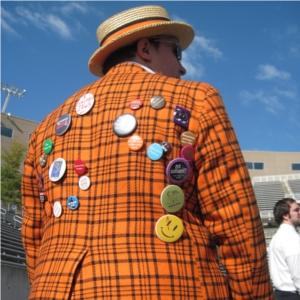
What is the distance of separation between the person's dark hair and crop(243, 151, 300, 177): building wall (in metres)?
55.6

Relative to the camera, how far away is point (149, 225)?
1.59m

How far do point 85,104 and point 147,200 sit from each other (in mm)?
491

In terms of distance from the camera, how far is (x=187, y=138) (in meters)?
1.69

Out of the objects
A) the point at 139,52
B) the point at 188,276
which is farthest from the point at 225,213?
the point at 139,52

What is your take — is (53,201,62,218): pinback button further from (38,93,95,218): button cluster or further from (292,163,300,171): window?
(292,163,300,171): window

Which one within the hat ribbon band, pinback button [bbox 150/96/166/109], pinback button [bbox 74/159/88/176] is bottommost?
pinback button [bbox 74/159/88/176]

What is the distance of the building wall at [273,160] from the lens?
186 ft

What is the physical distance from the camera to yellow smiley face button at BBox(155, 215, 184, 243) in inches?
62.1

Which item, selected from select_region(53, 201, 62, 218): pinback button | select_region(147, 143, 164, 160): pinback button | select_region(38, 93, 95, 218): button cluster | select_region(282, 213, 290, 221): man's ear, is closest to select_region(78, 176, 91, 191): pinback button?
select_region(38, 93, 95, 218): button cluster

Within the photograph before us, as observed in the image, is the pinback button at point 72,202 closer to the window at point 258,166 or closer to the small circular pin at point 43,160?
the small circular pin at point 43,160

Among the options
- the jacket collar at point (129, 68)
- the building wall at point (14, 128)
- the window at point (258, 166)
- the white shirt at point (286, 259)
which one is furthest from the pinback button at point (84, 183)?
the window at point (258, 166)

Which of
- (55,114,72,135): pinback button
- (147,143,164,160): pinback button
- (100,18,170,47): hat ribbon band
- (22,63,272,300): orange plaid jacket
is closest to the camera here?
(22,63,272,300): orange plaid jacket

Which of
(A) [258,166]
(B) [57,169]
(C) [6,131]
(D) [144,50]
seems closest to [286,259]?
(D) [144,50]

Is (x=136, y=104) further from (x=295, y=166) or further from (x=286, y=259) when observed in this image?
(x=295, y=166)
